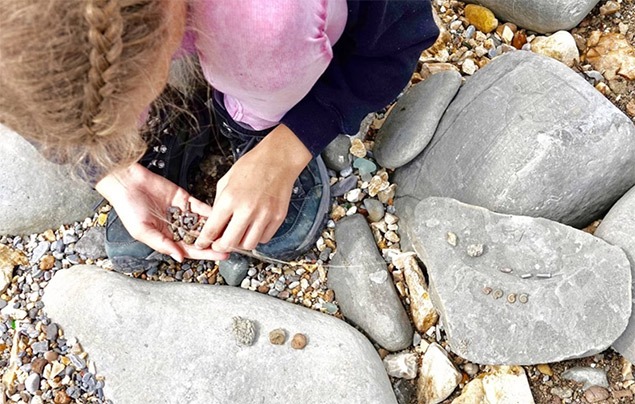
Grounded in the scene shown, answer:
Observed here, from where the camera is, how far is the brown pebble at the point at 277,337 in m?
1.40

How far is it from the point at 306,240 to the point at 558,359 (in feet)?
1.85

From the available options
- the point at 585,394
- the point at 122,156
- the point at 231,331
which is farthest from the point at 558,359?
the point at 122,156

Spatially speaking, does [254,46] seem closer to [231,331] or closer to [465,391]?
[231,331]

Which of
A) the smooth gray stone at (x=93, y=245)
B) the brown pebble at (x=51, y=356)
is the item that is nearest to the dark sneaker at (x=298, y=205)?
the smooth gray stone at (x=93, y=245)

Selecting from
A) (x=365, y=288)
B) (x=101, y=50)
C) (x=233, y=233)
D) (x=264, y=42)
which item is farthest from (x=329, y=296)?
(x=101, y=50)

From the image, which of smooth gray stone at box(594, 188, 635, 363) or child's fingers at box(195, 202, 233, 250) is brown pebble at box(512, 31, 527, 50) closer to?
smooth gray stone at box(594, 188, 635, 363)

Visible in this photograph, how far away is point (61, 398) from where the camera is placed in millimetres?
1443

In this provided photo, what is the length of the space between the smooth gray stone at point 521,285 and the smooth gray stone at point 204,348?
0.21 metres

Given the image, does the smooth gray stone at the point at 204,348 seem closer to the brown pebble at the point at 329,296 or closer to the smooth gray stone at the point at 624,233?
the brown pebble at the point at 329,296

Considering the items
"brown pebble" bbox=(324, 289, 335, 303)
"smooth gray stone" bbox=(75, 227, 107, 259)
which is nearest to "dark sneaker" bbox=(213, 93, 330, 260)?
"brown pebble" bbox=(324, 289, 335, 303)

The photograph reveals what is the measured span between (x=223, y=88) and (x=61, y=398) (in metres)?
0.76

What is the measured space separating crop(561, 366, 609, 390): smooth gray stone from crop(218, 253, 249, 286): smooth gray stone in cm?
71

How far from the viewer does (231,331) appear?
1.41m

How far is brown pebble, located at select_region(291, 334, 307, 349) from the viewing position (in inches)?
55.2
